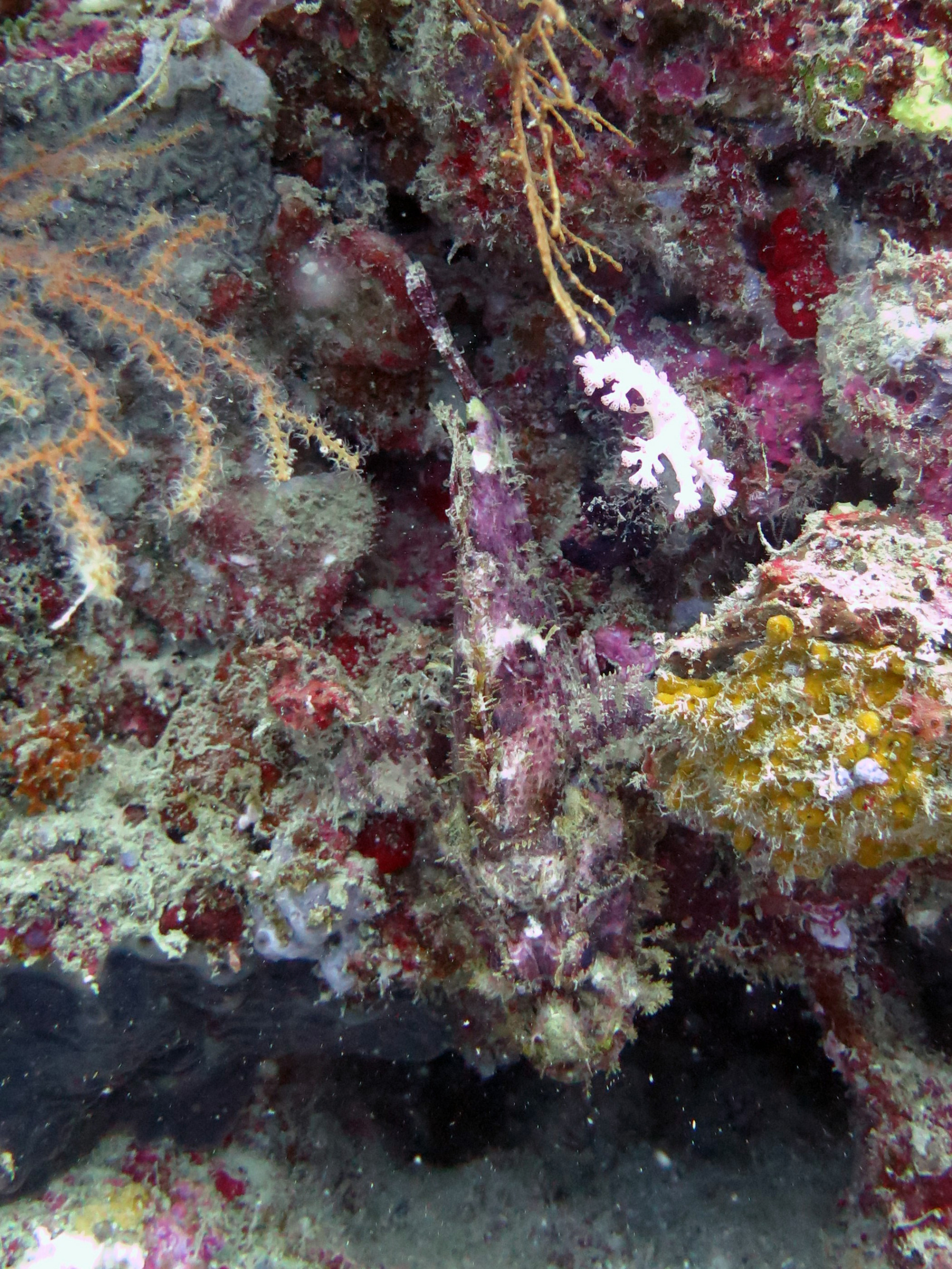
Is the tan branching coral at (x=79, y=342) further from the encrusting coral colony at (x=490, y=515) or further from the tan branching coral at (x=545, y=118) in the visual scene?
the tan branching coral at (x=545, y=118)

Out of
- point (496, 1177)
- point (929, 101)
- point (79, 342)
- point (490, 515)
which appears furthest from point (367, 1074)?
point (929, 101)

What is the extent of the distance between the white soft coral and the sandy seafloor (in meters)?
3.11

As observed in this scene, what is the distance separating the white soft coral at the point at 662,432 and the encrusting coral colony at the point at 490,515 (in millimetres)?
20

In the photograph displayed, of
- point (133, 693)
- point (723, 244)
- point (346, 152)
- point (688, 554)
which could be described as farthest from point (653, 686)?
point (346, 152)

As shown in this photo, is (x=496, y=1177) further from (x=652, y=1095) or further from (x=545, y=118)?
(x=545, y=118)

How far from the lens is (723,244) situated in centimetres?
260

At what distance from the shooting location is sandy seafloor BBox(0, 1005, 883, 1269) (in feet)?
11.0

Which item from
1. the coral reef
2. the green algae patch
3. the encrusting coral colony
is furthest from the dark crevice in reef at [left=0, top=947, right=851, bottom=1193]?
the green algae patch

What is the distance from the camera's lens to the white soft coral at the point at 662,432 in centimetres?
245

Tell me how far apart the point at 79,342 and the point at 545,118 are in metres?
1.93

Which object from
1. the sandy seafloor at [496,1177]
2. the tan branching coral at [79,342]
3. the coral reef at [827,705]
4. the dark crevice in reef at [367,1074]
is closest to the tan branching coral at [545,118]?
the coral reef at [827,705]

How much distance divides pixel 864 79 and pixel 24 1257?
570 cm

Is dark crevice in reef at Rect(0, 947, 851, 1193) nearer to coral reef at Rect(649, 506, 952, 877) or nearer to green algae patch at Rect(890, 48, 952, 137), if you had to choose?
coral reef at Rect(649, 506, 952, 877)

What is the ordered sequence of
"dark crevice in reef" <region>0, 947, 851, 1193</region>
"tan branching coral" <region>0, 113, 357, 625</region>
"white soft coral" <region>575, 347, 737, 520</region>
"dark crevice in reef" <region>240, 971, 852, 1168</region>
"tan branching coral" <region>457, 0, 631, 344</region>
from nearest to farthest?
1. "tan branching coral" <region>457, 0, 631, 344</region>
2. "tan branching coral" <region>0, 113, 357, 625</region>
3. "white soft coral" <region>575, 347, 737, 520</region>
4. "dark crevice in reef" <region>0, 947, 851, 1193</region>
5. "dark crevice in reef" <region>240, 971, 852, 1168</region>
